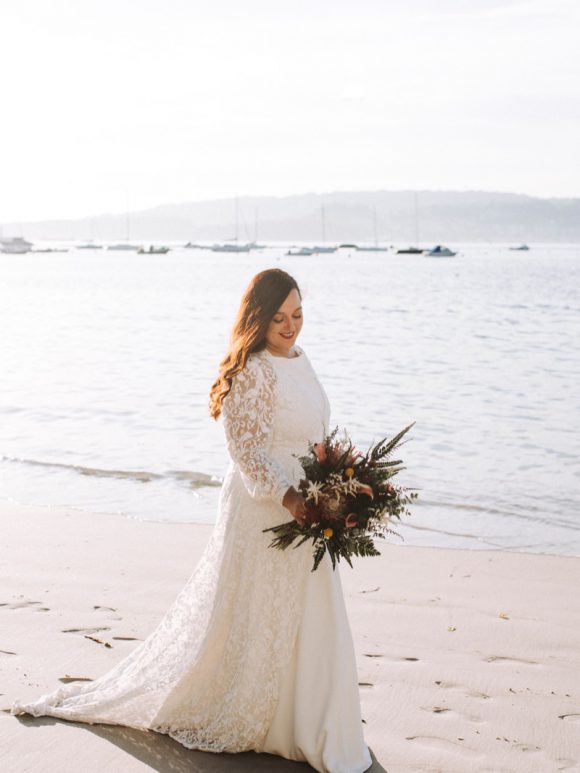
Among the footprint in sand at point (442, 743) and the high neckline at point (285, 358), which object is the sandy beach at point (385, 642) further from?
the high neckline at point (285, 358)

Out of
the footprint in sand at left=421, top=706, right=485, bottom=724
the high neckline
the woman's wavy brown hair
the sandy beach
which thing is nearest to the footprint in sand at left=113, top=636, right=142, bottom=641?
the sandy beach

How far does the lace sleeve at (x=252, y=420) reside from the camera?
413 cm

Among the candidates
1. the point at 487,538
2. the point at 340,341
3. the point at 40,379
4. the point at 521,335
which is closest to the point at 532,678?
the point at 487,538

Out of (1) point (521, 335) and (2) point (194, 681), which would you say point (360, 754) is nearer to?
(2) point (194, 681)

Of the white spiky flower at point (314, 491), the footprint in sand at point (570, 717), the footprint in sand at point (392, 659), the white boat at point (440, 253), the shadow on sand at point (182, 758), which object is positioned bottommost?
the footprint in sand at point (570, 717)

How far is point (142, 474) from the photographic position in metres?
11.9

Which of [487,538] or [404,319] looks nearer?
[487,538]

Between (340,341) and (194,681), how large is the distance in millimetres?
28499

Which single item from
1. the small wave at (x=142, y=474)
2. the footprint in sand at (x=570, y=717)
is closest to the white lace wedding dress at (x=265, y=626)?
the footprint in sand at (x=570, y=717)

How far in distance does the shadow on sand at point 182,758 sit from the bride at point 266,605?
37 millimetres

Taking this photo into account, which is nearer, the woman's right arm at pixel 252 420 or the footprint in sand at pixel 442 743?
the woman's right arm at pixel 252 420

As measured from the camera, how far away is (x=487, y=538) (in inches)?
372

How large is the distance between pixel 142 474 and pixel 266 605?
784cm

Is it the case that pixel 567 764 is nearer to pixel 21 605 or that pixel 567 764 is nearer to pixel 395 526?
pixel 21 605
